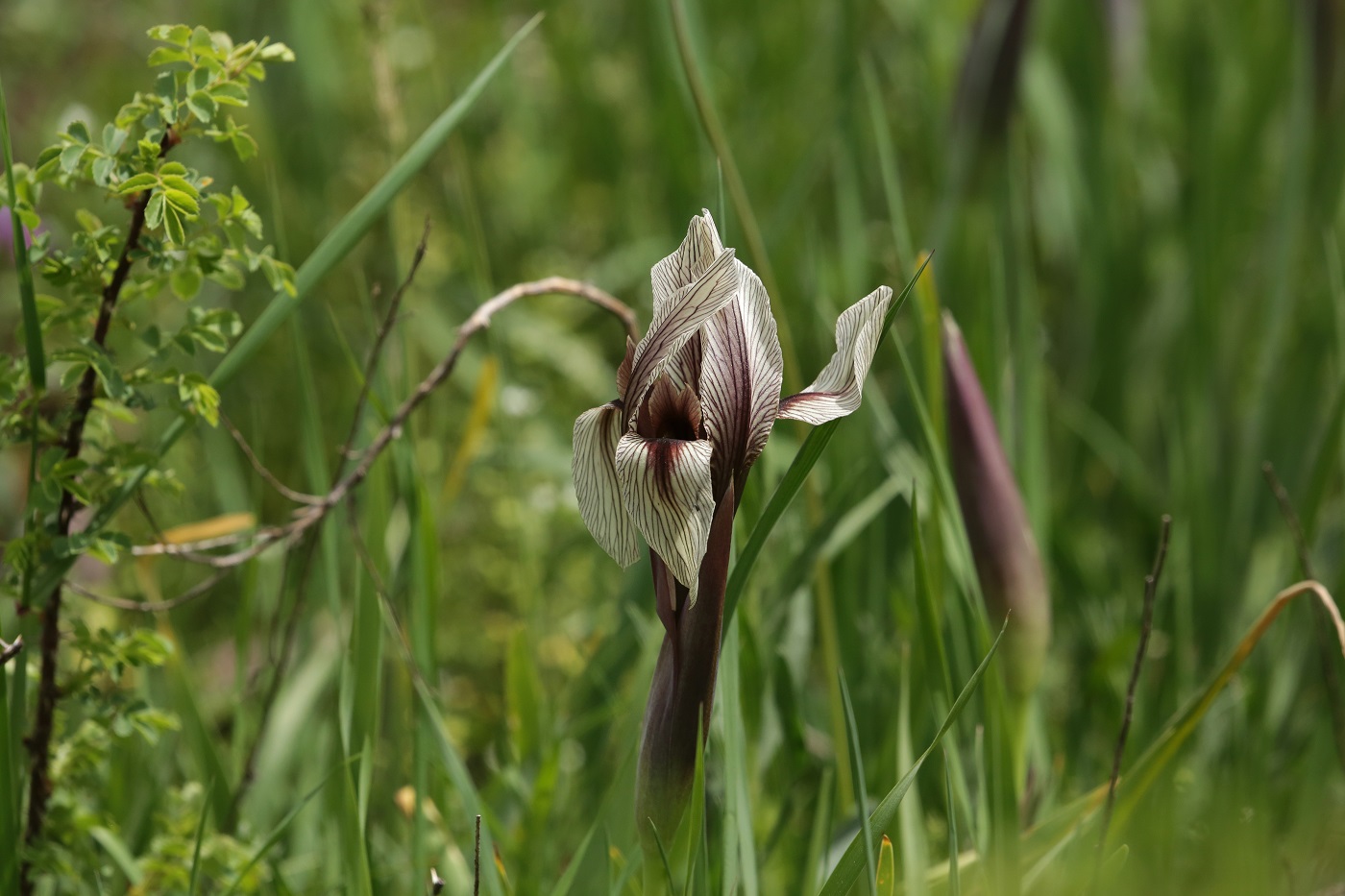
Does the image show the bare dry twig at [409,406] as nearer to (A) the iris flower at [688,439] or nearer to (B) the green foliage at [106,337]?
(B) the green foliage at [106,337]

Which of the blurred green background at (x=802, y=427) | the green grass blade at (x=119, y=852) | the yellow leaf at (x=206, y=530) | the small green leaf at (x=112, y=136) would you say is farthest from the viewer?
the yellow leaf at (x=206, y=530)

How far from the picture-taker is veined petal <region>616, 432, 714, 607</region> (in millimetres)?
612

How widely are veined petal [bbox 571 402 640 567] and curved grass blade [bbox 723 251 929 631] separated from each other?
71 millimetres

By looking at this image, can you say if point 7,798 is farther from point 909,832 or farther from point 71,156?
point 909,832

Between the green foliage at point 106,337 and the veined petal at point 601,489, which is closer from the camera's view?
the veined petal at point 601,489

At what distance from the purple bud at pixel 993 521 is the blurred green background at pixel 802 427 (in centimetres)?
5

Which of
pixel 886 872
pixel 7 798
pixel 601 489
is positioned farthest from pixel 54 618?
pixel 886 872

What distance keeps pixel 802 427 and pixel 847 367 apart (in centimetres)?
88

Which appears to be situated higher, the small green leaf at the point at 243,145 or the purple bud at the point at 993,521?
the small green leaf at the point at 243,145

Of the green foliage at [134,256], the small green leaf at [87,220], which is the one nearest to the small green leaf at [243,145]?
the green foliage at [134,256]

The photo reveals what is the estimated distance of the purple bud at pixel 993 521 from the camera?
0.98 m

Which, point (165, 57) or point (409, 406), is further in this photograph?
point (409, 406)

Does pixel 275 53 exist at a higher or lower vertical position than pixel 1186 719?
higher

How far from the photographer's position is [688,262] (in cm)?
69
